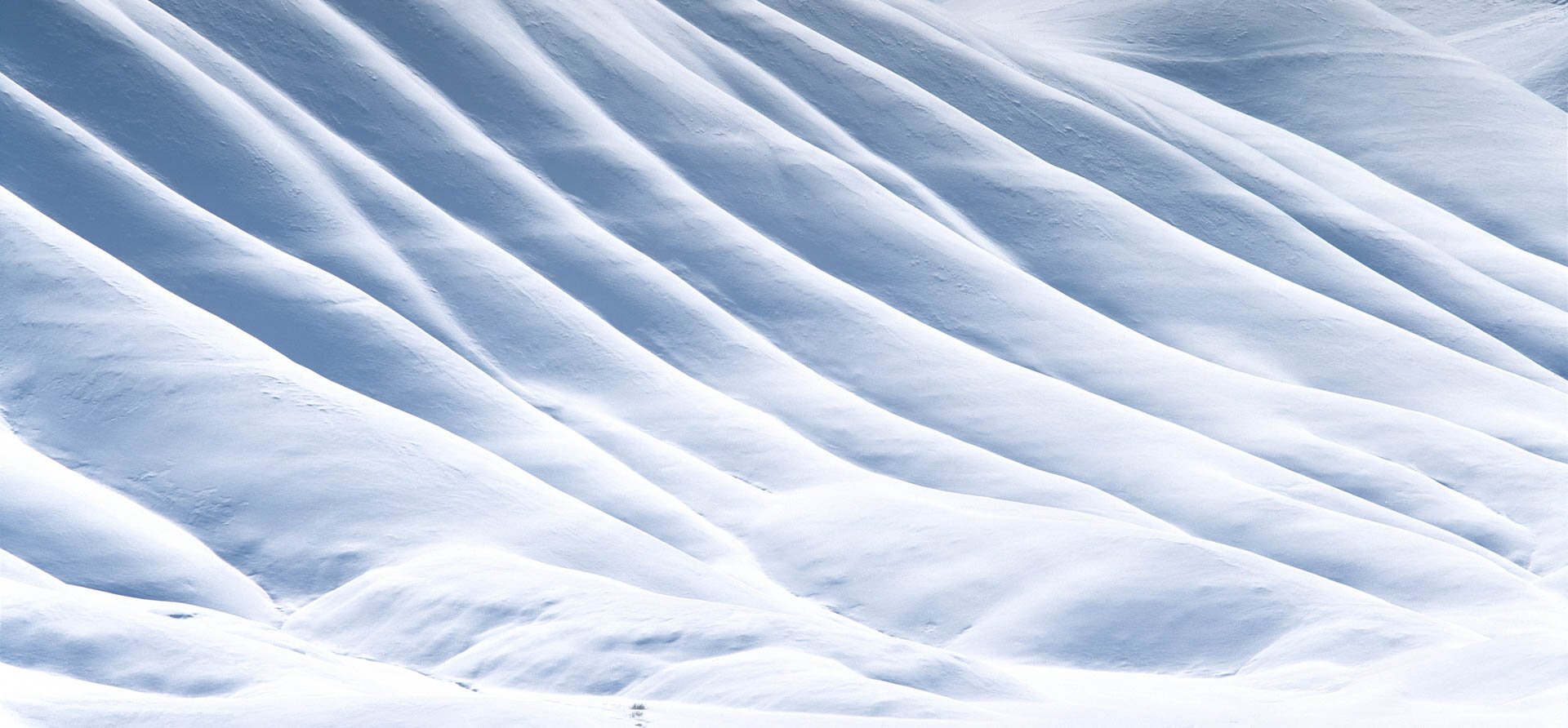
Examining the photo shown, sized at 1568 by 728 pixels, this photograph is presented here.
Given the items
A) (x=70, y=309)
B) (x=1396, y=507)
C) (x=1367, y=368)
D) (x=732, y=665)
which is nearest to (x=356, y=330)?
(x=70, y=309)

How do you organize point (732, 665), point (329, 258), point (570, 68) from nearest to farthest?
point (732, 665)
point (329, 258)
point (570, 68)

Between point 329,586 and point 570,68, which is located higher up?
point 570,68

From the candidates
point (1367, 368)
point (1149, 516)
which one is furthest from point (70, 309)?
point (1367, 368)

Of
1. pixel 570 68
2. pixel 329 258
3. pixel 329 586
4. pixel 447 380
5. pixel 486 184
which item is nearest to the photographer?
pixel 329 586

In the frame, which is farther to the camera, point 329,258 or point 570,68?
point 570,68

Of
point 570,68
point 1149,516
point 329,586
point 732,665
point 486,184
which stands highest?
point 570,68

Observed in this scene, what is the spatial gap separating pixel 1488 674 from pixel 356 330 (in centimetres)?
1734

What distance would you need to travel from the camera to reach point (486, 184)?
1395 inches

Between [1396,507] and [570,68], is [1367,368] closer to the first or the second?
[1396,507]

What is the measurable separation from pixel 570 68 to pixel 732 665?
78.5 ft

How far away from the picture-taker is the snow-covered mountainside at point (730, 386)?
65.2ft

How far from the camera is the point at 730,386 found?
3203 centimetres

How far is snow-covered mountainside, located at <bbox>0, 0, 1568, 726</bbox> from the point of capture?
19859mm

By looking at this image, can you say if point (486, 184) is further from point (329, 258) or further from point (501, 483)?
point (501, 483)
